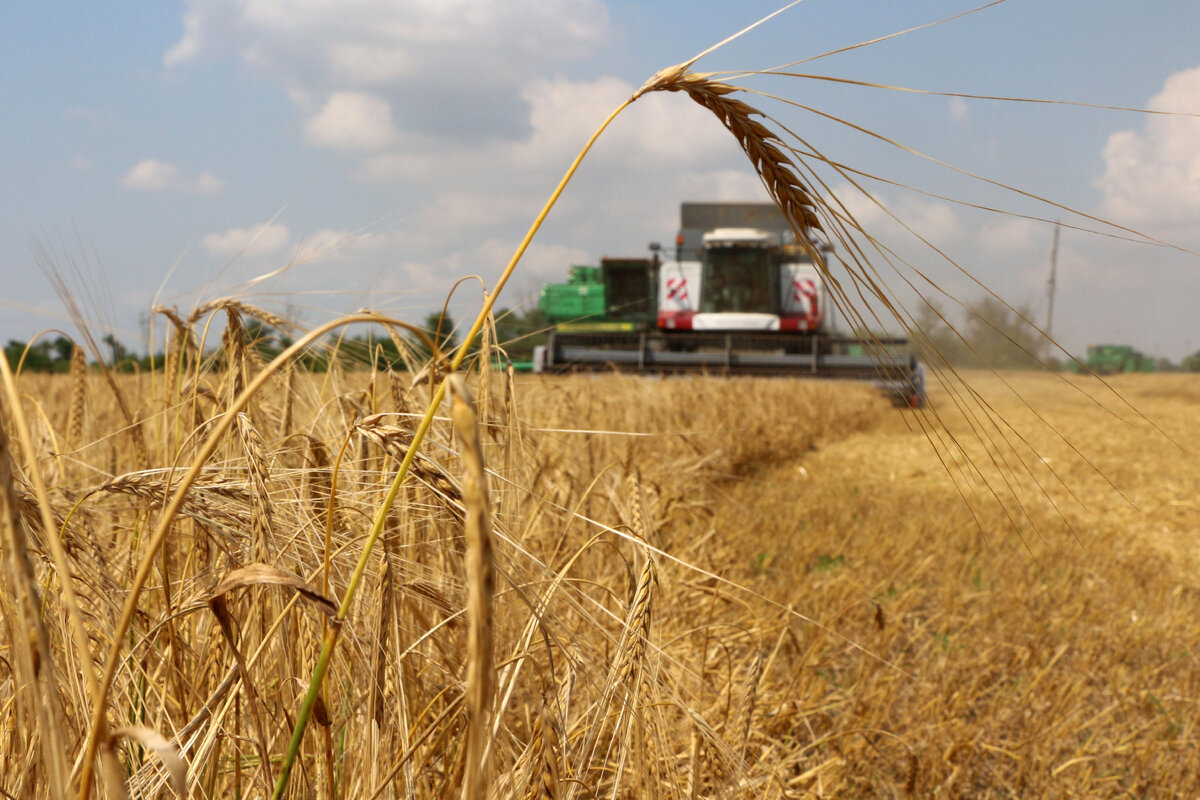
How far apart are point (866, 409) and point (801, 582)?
7284 millimetres

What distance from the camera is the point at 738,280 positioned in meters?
13.9

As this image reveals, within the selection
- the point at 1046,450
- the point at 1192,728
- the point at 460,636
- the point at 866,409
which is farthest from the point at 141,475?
the point at 866,409

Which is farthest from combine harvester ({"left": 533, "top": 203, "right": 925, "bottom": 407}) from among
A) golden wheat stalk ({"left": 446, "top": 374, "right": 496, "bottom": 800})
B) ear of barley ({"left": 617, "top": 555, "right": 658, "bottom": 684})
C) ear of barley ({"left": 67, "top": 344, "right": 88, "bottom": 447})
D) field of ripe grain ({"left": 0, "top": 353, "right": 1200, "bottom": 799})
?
golden wheat stalk ({"left": 446, "top": 374, "right": 496, "bottom": 800})

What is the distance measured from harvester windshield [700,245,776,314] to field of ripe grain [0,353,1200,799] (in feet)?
30.5

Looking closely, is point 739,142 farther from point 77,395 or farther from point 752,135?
point 77,395

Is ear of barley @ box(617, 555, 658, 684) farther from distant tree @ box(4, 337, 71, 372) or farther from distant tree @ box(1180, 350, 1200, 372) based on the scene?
distant tree @ box(1180, 350, 1200, 372)

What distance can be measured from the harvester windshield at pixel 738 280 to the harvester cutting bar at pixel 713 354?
0.59 metres

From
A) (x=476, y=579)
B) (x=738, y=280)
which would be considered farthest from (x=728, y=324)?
(x=476, y=579)

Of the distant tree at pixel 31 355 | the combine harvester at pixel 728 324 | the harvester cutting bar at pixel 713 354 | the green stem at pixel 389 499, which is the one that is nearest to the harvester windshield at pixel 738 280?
the combine harvester at pixel 728 324

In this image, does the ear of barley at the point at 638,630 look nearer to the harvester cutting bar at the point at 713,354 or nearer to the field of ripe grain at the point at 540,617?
the field of ripe grain at the point at 540,617

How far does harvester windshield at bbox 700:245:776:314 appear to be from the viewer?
13766mm

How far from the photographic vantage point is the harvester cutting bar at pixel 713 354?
1210 cm

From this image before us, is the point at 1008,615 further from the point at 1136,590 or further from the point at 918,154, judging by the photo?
the point at 918,154

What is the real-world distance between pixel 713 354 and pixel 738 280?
1.88 metres
